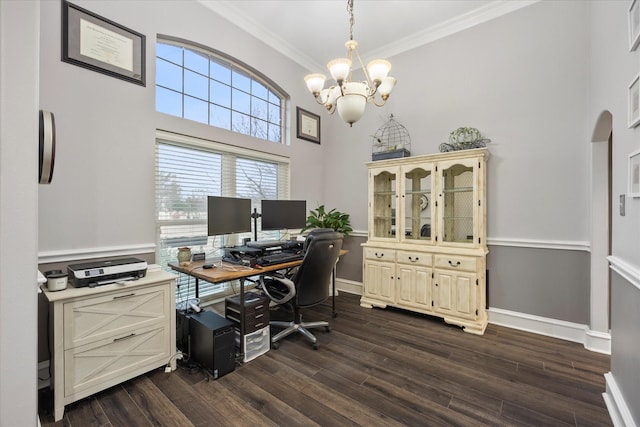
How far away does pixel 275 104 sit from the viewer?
3.87 meters

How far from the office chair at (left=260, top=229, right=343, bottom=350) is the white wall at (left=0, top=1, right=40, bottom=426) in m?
1.59

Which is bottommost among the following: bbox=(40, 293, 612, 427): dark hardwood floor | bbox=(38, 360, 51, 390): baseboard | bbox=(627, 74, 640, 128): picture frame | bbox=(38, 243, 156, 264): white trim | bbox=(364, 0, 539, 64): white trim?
bbox=(40, 293, 612, 427): dark hardwood floor

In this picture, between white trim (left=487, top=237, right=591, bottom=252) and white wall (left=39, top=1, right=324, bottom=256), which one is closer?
white wall (left=39, top=1, right=324, bottom=256)

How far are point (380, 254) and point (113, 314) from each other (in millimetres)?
2715

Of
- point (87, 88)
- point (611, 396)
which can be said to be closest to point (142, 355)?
point (87, 88)

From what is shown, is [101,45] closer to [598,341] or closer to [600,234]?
[600,234]

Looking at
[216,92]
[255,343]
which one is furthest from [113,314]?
[216,92]

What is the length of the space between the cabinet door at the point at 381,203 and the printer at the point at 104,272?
2.59 meters

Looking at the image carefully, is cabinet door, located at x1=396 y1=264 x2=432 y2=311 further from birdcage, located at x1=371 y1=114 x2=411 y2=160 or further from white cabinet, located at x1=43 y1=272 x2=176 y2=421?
white cabinet, located at x1=43 y1=272 x2=176 y2=421

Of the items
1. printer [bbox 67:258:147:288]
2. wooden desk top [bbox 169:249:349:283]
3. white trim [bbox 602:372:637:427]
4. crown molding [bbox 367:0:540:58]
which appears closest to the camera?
white trim [bbox 602:372:637:427]

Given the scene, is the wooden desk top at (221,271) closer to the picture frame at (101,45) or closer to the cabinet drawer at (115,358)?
the cabinet drawer at (115,358)

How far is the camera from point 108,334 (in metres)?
1.85

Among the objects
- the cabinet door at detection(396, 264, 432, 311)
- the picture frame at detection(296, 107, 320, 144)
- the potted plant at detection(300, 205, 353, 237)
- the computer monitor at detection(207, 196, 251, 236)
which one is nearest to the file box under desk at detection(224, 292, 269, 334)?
the computer monitor at detection(207, 196, 251, 236)

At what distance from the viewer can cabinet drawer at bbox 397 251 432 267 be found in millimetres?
3143
